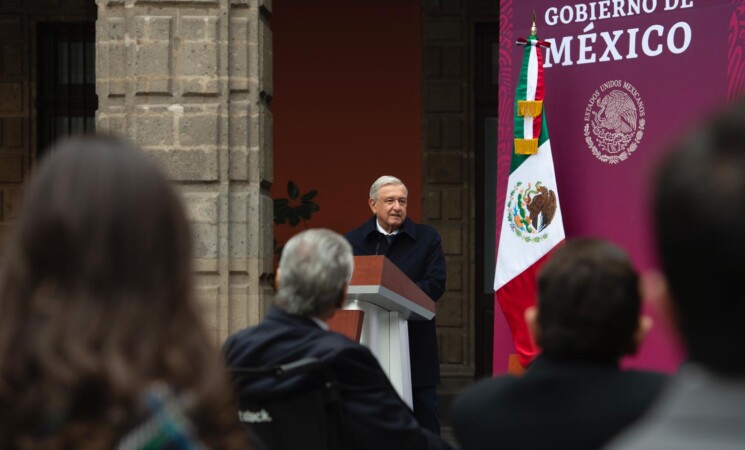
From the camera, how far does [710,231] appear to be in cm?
107

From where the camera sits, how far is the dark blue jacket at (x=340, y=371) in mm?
3412

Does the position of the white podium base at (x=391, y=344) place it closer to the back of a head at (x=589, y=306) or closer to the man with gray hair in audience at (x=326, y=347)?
the man with gray hair in audience at (x=326, y=347)

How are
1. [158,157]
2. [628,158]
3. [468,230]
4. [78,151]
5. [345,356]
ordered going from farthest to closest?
[468,230] < [158,157] < [628,158] < [345,356] < [78,151]

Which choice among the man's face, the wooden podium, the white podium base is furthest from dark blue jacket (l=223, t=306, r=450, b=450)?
the man's face

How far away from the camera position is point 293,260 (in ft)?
11.7

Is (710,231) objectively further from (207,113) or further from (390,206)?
(207,113)

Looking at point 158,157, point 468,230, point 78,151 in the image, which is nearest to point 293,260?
point 78,151

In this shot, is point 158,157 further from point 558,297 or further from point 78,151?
point 78,151

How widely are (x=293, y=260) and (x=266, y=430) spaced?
45cm

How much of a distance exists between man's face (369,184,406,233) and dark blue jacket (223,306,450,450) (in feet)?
10.3

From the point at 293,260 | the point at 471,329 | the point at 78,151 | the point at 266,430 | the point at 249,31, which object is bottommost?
the point at 471,329

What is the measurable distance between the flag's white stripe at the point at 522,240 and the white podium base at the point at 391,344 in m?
0.78

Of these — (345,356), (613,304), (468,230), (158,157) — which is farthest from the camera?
(468,230)

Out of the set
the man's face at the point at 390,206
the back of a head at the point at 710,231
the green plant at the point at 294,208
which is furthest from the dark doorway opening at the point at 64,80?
the back of a head at the point at 710,231
